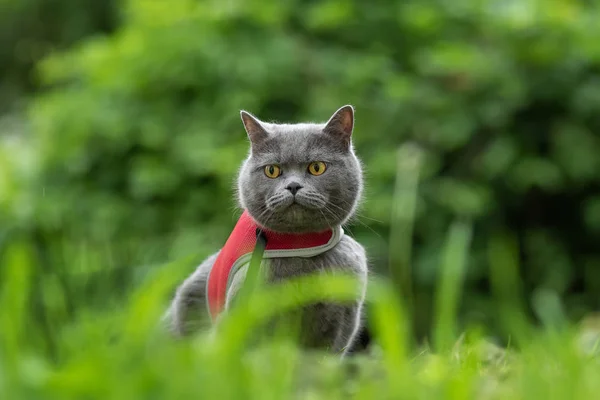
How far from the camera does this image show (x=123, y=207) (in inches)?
192

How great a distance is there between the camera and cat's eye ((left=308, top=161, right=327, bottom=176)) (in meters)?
2.25

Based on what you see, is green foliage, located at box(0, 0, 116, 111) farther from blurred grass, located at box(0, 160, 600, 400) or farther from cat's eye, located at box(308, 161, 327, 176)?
blurred grass, located at box(0, 160, 600, 400)

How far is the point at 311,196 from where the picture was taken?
2.15 m

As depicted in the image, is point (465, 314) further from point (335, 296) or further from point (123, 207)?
point (335, 296)

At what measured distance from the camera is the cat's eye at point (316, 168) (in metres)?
2.25

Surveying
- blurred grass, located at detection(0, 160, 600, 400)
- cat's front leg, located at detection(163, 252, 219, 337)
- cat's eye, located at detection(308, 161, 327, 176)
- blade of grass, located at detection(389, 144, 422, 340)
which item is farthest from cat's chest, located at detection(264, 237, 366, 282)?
blade of grass, located at detection(389, 144, 422, 340)

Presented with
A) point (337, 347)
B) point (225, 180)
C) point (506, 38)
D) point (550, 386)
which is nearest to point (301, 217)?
point (337, 347)

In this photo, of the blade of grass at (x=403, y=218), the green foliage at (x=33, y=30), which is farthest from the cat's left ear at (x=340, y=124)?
the green foliage at (x=33, y=30)

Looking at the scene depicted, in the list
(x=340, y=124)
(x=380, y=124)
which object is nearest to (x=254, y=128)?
(x=340, y=124)

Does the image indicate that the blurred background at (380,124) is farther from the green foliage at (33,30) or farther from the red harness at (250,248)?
the green foliage at (33,30)

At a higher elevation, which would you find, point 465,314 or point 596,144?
point 596,144

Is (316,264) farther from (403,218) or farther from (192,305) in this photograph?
(403,218)

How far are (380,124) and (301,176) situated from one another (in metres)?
2.60

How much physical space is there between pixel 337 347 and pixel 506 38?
3.18 meters
